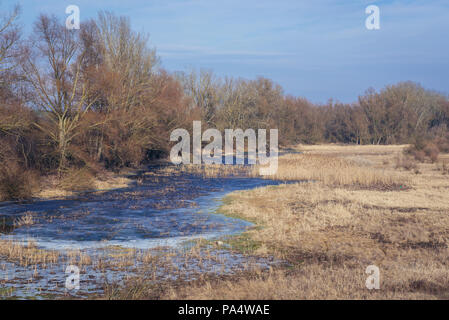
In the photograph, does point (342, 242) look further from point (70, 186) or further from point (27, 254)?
point (70, 186)

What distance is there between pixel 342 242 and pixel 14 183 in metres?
17.3

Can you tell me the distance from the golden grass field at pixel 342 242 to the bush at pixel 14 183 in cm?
1065

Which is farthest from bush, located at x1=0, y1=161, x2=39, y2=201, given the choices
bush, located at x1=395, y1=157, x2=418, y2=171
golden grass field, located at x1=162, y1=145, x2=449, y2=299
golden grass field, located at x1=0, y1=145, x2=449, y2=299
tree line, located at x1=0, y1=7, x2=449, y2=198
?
bush, located at x1=395, y1=157, x2=418, y2=171

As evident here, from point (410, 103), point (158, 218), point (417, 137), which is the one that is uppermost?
point (410, 103)

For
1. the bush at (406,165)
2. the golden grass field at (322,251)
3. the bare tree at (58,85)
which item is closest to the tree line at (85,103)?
the bare tree at (58,85)

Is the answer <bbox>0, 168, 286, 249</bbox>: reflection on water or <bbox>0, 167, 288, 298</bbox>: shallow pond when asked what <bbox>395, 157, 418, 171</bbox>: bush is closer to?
<bbox>0, 167, 288, 298</bbox>: shallow pond

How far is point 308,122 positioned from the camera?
3337 inches

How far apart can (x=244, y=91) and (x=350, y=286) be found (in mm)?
67788

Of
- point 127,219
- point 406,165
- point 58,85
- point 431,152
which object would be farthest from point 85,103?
point 431,152

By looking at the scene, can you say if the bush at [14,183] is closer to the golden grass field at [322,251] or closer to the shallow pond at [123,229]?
the shallow pond at [123,229]

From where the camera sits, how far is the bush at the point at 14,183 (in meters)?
21.4
